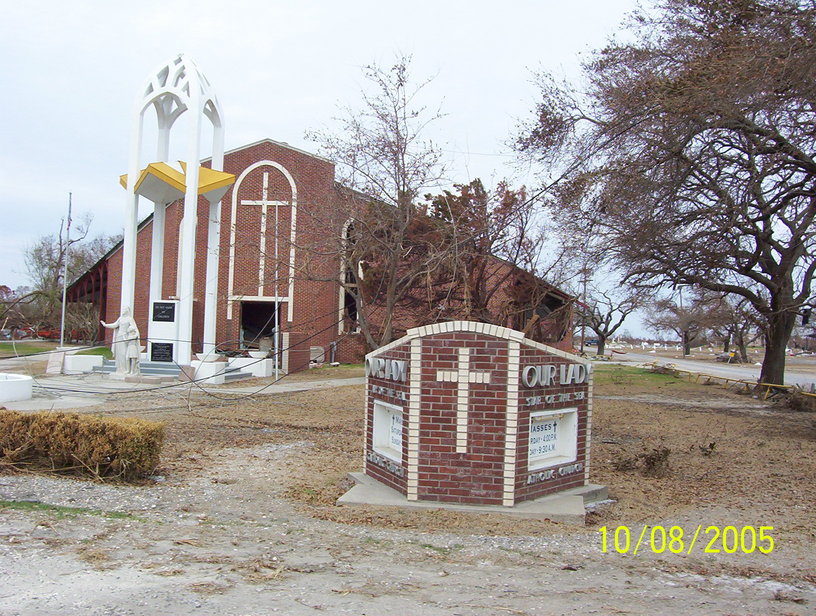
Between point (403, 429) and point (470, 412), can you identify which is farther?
point (403, 429)

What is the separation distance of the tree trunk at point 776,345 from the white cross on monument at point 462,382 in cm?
2060

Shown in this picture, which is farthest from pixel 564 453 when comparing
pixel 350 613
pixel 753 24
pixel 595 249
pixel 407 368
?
pixel 595 249

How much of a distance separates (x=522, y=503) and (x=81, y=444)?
5.56m

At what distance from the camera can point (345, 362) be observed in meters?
39.3

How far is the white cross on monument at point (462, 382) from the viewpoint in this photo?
27.9 feet

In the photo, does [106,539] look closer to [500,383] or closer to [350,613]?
[350,613]

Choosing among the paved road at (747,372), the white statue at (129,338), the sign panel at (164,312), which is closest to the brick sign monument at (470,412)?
the white statue at (129,338)

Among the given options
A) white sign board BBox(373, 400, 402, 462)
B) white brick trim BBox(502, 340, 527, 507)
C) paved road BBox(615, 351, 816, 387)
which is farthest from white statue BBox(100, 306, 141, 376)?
paved road BBox(615, 351, 816, 387)

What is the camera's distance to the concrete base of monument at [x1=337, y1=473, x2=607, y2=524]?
8258 millimetres

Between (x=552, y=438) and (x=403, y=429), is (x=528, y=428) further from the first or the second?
(x=403, y=429)

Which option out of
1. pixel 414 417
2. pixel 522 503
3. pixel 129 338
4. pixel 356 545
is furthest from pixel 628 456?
pixel 129 338

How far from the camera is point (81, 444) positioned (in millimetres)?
9312

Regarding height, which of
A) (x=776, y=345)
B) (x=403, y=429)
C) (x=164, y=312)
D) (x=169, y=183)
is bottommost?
(x=403, y=429)
